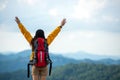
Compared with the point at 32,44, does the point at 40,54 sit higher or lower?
lower

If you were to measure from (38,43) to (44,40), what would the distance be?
0.35 metres

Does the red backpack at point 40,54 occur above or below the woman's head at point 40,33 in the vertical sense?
below

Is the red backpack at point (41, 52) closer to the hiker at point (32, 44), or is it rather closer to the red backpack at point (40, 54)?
the red backpack at point (40, 54)

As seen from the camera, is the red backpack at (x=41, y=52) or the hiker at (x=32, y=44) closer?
the red backpack at (x=41, y=52)

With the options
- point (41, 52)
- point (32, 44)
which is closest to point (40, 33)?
point (32, 44)

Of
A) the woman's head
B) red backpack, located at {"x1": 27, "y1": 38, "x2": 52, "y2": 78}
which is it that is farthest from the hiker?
red backpack, located at {"x1": 27, "y1": 38, "x2": 52, "y2": 78}

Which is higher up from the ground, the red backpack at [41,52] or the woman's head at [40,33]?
the woman's head at [40,33]

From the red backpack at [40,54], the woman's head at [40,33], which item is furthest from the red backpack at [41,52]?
the woman's head at [40,33]

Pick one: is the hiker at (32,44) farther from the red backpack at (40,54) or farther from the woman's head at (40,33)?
the red backpack at (40,54)

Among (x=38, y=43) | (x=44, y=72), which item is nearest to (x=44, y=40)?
(x=38, y=43)

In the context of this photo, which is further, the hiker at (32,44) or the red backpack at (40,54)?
the hiker at (32,44)

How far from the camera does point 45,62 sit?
1184 centimetres

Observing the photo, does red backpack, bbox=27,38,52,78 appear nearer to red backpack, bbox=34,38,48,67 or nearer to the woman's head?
red backpack, bbox=34,38,48,67

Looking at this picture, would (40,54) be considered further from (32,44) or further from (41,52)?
(32,44)
